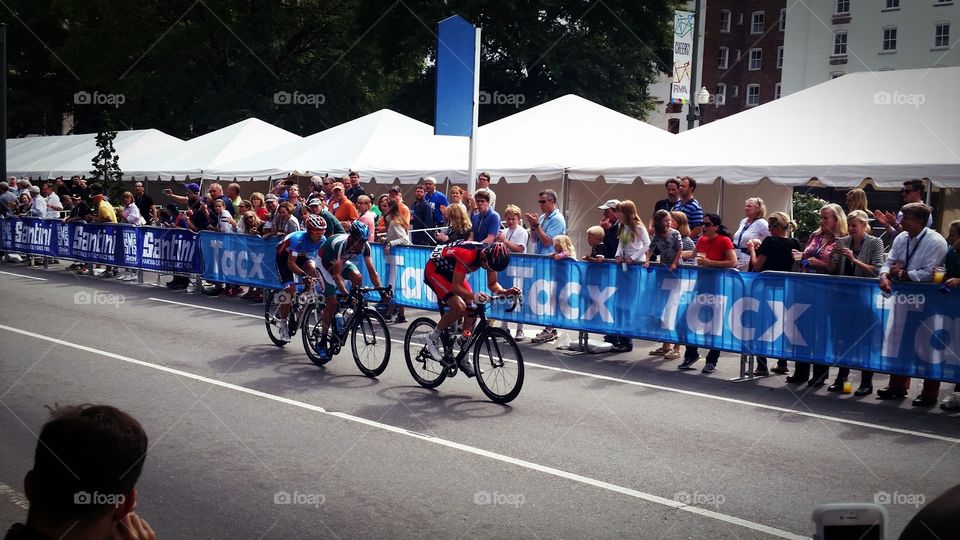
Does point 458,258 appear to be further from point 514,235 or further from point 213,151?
point 213,151

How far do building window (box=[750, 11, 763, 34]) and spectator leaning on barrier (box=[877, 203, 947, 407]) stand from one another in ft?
243

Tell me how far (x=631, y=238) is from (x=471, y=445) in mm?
5095

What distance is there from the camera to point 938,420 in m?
9.09

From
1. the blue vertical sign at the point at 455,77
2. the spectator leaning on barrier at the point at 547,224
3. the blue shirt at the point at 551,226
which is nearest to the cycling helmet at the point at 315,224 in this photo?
the spectator leaning on barrier at the point at 547,224

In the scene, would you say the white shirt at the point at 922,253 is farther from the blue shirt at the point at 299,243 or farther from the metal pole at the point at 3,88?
the metal pole at the point at 3,88

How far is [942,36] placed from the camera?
57.4 metres

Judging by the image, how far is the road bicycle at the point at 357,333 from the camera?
1051cm

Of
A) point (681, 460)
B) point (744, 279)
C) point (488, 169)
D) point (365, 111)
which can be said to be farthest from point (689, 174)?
point (365, 111)

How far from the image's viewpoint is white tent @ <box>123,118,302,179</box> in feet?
92.1

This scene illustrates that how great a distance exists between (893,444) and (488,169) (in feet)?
39.9

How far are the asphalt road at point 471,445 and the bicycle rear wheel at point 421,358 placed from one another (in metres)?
0.27

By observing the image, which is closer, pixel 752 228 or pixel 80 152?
pixel 752 228

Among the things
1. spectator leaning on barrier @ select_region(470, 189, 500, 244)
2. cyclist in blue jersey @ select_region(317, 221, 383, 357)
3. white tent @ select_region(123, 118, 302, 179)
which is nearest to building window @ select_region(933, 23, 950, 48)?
white tent @ select_region(123, 118, 302, 179)

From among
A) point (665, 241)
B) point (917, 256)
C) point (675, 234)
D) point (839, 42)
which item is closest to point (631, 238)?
point (665, 241)
